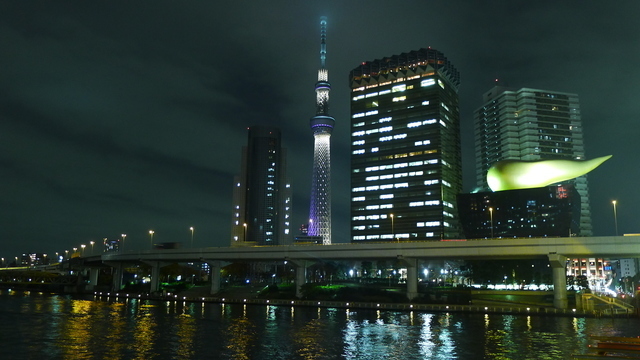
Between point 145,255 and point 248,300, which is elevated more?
point 145,255

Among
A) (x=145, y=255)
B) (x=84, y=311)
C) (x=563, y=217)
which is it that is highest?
(x=563, y=217)

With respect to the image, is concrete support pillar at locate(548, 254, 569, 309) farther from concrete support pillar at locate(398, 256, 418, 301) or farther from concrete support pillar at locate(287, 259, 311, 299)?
concrete support pillar at locate(287, 259, 311, 299)

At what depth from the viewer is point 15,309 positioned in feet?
244

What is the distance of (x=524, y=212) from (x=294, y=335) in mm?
146901

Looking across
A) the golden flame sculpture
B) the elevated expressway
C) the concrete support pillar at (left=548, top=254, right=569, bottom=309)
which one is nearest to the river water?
the concrete support pillar at (left=548, top=254, right=569, bottom=309)

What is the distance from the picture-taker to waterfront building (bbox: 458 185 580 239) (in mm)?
170125

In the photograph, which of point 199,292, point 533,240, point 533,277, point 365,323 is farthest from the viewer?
point 533,277

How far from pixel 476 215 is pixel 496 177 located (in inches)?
2770

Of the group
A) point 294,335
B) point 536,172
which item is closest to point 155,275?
point 294,335

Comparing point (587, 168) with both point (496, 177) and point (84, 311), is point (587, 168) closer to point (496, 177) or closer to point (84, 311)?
point (496, 177)

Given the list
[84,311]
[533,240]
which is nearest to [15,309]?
[84,311]

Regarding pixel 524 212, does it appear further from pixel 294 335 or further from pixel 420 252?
pixel 294 335

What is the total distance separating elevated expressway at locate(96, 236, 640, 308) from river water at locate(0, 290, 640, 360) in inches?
357

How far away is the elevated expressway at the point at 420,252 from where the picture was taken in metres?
68.1
